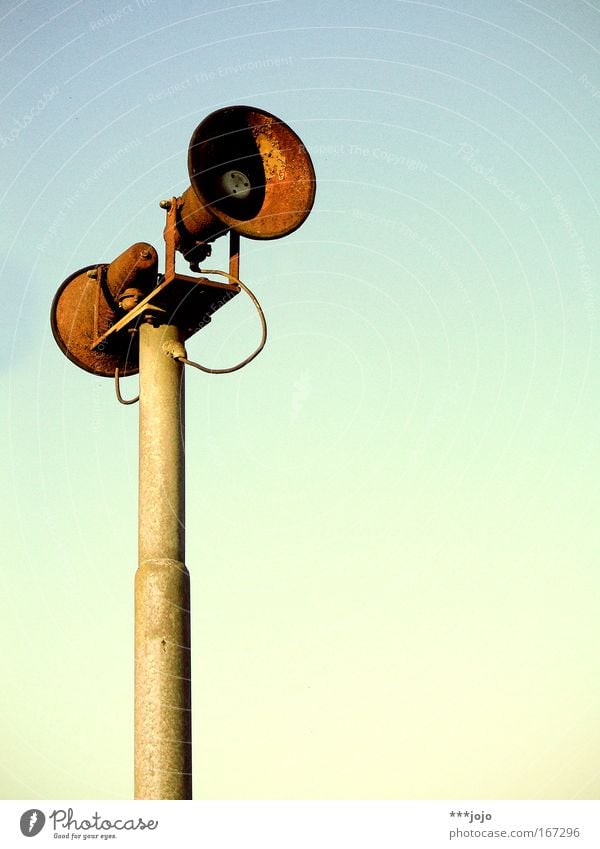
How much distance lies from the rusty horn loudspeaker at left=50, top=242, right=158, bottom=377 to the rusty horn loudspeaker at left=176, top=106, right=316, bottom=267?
0.69 meters

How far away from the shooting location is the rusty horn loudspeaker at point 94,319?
27.6 ft

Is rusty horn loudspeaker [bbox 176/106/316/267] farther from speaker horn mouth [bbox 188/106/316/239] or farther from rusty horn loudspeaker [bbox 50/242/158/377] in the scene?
rusty horn loudspeaker [bbox 50/242/158/377]

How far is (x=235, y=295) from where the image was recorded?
7.98 metres

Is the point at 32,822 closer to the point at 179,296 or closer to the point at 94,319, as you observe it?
the point at 179,296

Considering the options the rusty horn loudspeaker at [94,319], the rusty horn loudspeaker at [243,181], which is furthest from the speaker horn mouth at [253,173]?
the rusty horn loudspeaker at [94,319]

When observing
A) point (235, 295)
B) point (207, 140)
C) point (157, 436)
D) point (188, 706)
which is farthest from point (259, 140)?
point (188, 706)

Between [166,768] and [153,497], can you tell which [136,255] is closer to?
[153,497]

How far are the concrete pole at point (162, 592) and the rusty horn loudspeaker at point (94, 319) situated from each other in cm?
64

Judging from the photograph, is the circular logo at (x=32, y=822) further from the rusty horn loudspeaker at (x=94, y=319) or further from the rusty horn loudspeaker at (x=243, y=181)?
the rusty horn loudspeaker at (x=243, y=181)

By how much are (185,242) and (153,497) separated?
2.04m

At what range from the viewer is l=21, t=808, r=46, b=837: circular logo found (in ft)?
21.8

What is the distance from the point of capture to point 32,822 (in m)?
6.70
